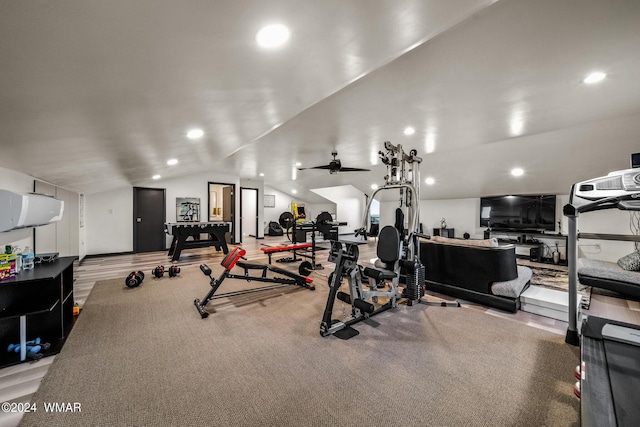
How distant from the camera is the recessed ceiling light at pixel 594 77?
8.38 ft

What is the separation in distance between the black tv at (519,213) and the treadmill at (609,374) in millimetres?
5735

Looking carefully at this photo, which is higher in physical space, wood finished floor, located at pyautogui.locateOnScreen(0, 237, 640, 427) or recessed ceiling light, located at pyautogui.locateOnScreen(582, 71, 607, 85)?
recessed ceiling light, located at pyautogui.locateOnScreen(582, 71, 607, 85)

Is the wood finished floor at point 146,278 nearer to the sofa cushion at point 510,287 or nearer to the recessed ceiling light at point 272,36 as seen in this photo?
the sofa cushion at point 510,287

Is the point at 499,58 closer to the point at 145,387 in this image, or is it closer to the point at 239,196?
the point at 145,387

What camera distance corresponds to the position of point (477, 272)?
3697mm

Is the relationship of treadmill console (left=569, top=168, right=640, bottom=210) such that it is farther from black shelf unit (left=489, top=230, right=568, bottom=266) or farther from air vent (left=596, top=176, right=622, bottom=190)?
black shelf unit (left=489, top=230, right=568, bottom=266)

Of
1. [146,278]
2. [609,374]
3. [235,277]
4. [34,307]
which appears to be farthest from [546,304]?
[146,278]

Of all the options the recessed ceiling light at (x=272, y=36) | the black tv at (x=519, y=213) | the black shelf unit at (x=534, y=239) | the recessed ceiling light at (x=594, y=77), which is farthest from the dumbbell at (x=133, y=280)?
the black tv at (x=519, y=213)

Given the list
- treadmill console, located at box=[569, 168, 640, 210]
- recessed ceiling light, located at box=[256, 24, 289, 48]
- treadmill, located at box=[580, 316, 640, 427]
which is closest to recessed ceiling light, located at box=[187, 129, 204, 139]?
recessed ceiling light, located at box=[256, 24, 289, 48]

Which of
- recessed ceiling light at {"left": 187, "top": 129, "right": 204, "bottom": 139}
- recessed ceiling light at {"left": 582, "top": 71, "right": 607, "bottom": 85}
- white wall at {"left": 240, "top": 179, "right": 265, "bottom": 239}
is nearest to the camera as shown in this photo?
recessed ceiling light at {"left": 582, "top": 71, "right": 607, "bottom": 85}

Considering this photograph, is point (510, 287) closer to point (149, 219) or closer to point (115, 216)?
point (149, 219)

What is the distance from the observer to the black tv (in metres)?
6.73

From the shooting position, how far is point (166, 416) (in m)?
1.67

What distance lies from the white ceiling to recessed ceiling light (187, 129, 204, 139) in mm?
75
